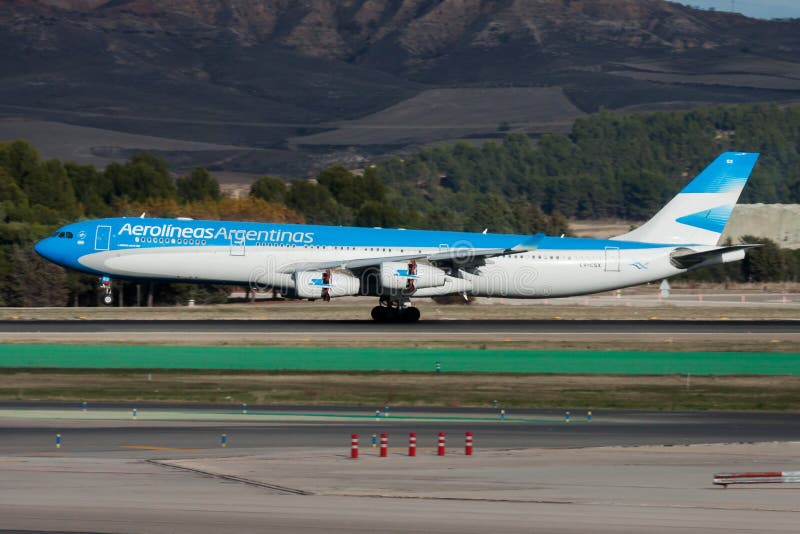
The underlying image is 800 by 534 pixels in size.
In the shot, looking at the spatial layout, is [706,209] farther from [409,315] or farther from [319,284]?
[319,284]

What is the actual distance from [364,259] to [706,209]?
16.4 meters

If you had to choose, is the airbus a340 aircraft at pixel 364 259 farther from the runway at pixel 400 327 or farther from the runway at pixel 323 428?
the runway at pixel 323 428

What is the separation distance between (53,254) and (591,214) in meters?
153

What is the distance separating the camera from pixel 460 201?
198 metres

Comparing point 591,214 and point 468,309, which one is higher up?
point 591,214

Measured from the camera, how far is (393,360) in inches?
1515

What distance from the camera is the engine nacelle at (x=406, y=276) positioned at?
1967 inches

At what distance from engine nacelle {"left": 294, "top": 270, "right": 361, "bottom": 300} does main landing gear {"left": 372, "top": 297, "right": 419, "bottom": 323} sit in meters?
3.28

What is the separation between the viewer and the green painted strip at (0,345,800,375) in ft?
123

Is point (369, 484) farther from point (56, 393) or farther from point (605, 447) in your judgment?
point (56, 393)

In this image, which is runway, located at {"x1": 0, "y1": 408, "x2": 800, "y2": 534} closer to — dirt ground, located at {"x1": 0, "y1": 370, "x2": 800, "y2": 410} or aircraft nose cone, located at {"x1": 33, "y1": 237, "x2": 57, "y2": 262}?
dirt ground, located at {"x1": 0, "y1": 370, "x2": 800, "y2": 410}

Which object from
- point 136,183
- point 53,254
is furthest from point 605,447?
point 136,183

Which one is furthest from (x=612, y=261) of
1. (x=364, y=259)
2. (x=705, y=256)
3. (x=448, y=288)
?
(x=364, y=259)

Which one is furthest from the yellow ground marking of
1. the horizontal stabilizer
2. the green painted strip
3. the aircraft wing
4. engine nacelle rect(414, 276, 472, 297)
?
the horizontal stabilizer
